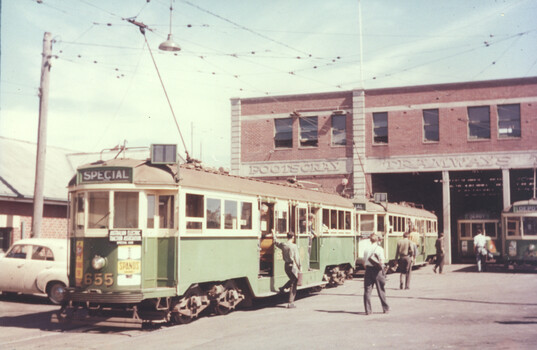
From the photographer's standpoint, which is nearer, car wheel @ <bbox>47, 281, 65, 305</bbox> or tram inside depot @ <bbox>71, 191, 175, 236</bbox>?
tram inside depot @ <bbox>71, 191, 175, 236</bbox>

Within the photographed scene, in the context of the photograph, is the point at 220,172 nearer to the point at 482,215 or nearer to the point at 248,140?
the point at 248,140

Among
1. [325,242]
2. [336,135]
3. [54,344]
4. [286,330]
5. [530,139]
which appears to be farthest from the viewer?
[336,135]

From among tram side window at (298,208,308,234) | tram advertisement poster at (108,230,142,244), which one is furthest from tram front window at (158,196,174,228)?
tram side window at (298,208,308,234)

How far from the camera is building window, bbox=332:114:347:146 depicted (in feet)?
113

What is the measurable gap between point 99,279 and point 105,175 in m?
1.91

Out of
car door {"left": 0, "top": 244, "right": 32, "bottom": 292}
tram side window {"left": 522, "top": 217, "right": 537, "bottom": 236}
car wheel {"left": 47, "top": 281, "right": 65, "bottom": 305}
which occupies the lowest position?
car wheel {"left": 47, "top": 281, "right": 65, "bottom": 305}

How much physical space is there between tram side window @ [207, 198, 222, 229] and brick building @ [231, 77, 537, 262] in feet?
63.7

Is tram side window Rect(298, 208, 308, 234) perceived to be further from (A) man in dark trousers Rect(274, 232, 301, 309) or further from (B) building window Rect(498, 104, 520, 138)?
(B) building window Rect(498, 104, 520, 138)

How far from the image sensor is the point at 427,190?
40.4 metres

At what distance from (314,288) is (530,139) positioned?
18494 mm

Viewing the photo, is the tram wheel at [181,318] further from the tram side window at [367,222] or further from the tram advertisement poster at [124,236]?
the tram side window at [367,222]

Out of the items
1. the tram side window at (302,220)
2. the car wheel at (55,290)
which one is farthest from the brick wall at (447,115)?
the car wheel at (55,290)

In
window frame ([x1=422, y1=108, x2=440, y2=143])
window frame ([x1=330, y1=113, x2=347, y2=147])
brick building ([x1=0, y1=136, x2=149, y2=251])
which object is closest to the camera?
brick building ([x1=0, y1=136, x2=149, y2=251])

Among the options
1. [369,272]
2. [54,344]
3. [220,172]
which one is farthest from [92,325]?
[369,272]
